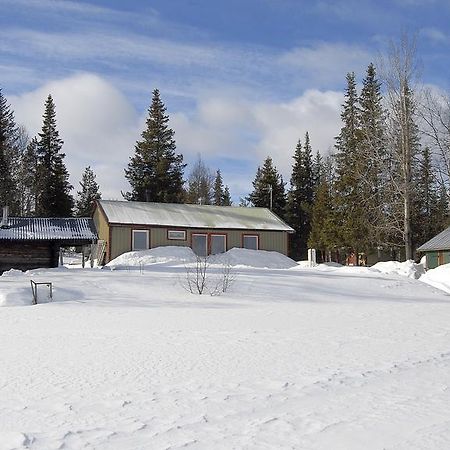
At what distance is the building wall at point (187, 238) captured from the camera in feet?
105

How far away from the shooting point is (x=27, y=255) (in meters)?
26.1

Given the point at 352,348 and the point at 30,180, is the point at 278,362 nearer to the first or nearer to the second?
the point at 352,348

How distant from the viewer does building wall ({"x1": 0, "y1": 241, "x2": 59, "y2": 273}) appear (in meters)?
25.8

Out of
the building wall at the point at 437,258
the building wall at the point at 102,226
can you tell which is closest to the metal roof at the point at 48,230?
the building wall at the point at 102,226

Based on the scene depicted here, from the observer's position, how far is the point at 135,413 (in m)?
5.31

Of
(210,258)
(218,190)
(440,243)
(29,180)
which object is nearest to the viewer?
(440,243)

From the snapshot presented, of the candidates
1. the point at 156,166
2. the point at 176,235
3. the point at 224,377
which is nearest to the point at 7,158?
the point at 156,166

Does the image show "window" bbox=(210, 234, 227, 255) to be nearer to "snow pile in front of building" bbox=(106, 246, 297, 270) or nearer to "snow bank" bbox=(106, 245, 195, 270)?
"snow pile in front of building" bbox=(106, 246, 297, 270)

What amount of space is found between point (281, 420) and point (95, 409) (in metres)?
1.83

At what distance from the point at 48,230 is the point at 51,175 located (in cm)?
2378

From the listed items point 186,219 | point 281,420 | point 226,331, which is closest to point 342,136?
point 186,219

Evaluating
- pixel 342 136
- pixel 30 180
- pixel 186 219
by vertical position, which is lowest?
pixel 186 219

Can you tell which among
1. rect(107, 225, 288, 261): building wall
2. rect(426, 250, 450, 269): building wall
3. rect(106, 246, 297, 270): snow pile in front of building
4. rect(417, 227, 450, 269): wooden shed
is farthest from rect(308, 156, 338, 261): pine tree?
rect(417, 227, 450, 269): wooden shed

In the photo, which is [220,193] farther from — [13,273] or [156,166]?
[13,273]
